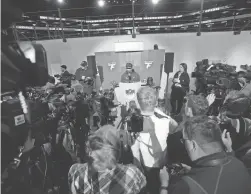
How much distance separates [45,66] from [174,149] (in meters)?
1.99

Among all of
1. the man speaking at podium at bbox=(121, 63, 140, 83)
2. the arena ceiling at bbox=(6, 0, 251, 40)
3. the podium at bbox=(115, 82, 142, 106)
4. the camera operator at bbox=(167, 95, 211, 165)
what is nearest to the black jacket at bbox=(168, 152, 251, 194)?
the camera operator at bbox=(167, 95, 211, 165)

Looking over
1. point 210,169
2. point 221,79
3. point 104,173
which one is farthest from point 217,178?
point 221,79

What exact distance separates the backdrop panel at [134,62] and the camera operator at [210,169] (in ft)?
16.8

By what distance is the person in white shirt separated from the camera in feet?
5.65

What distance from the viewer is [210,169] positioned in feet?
3.35

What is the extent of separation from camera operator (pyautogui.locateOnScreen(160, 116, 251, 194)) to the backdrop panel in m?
5.11

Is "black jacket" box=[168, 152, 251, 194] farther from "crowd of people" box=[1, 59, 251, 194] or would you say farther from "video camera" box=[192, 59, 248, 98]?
"video camera" box=[192, 59, 248, 98]

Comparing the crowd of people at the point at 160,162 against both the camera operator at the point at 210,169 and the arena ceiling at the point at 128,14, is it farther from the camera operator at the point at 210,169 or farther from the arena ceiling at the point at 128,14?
the arena ceiling at the point at 128,14

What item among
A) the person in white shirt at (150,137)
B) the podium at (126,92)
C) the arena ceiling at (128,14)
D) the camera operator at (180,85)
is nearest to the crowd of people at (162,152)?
the person in white shirt at (150,137)

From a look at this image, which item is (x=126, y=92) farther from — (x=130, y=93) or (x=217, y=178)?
(x=217, y=178)

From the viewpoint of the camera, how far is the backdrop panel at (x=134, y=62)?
6156 millimetres

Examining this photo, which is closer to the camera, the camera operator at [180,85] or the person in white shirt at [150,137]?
the person in white shirt at [150,137]

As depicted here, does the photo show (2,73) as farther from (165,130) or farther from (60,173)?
(60,173)

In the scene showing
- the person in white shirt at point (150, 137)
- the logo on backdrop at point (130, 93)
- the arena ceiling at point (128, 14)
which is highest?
the arena ceiling at point (128, 14)
